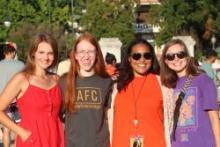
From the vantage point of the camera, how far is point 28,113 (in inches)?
230

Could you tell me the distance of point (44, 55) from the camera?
5.90 meters

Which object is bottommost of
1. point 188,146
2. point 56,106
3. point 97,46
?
point 188,146

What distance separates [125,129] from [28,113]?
0.84 metres

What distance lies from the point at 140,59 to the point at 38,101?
931 mm

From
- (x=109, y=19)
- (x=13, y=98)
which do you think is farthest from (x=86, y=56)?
(x=109, y=19)

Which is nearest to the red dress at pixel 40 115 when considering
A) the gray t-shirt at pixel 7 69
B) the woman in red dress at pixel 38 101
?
A: the woman in red dress at pixel 38 101

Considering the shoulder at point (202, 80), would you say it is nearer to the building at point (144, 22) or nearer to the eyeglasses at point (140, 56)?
the eyeglasses at point (140, 56)

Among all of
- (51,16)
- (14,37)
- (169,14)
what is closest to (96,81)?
(169,14)

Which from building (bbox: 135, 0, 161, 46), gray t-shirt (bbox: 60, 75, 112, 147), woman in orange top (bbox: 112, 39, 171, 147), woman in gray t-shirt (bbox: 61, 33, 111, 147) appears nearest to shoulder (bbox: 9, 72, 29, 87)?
woman in gray t-shirt (bbox: 61, 33, 111, 147)

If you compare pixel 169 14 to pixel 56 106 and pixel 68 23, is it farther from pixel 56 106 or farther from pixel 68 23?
pixel 56 106

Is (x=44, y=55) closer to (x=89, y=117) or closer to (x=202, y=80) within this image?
(x=89, y=117)

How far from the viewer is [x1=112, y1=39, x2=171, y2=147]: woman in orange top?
5.73 m

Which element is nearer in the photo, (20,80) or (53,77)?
(20,80)

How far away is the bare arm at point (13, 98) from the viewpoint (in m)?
5.81
